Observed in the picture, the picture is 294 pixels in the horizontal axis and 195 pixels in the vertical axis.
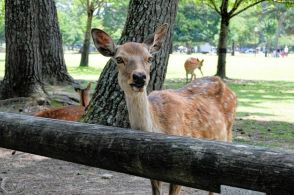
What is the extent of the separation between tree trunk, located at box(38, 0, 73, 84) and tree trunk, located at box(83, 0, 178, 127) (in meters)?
4.51

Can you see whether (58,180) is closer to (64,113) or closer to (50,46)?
(64,113)

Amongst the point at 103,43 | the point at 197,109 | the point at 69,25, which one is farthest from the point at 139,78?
the point at 69,25

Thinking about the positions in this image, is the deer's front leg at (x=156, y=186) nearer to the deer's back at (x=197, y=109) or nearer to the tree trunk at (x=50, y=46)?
the deer's back at (x=197, y=109)

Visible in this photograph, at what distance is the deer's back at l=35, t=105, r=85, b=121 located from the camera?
7.16 m

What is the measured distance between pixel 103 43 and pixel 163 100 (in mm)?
960

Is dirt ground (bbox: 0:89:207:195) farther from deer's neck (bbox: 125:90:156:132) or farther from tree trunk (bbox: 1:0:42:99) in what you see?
tree trunk (bbox: 1:0:42:99)

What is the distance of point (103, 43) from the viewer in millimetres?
4605

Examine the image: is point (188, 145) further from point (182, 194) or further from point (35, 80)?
point (35, 80)

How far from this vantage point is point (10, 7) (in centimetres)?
989

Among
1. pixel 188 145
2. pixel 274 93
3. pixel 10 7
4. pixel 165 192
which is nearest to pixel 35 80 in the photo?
pixel 10 7

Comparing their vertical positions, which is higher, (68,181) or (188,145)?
(188,145)

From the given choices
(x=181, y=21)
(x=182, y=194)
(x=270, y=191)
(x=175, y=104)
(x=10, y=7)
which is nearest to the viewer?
(x=270, y=191)

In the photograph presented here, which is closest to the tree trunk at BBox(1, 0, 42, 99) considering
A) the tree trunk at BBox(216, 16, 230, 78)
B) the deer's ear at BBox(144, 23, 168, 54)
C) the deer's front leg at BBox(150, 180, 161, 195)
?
the deer's ear at BBox(144, 23, 168, 54)

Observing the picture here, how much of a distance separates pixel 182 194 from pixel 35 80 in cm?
529
